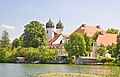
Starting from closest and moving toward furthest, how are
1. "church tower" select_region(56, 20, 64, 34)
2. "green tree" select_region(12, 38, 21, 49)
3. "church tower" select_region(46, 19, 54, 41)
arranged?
1. "green tree" select_region(12, 38, 21, 49)
2. "church tower" select_region(46, 19, 54, 41)
3. "church tower" select_region(56, 20, 64, 34)

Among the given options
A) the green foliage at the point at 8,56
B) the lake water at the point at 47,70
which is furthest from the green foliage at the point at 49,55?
the lake water at the point at 47,70

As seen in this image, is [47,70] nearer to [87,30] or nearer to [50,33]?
[87,30]

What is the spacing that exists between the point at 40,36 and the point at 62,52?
7764mm

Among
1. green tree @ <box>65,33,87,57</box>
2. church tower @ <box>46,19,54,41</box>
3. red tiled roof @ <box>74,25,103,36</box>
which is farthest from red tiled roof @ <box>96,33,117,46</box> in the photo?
church tower @ <box>46,19,54,41</box>

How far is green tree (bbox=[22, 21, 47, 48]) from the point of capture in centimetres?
8831

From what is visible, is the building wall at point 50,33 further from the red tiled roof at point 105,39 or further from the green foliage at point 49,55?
the green foliage at point 49,55

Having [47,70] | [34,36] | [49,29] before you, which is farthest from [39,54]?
[47,70]

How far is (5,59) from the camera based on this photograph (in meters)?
85.9

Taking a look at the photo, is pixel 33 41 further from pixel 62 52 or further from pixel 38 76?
pixel 38 76

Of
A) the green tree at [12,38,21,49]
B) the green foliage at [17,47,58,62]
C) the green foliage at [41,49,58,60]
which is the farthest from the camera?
the green tree at [12,38,21,49]

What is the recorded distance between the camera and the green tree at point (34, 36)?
88312 millimetres

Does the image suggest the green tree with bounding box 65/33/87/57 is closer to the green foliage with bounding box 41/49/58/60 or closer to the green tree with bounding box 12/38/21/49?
the green foliage with bounding box 41/49/58/60

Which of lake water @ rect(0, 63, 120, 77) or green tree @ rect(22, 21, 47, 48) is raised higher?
green tree @ rect(22, 21, 47, 48)

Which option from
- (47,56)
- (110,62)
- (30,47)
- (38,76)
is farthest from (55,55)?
(38,76)
